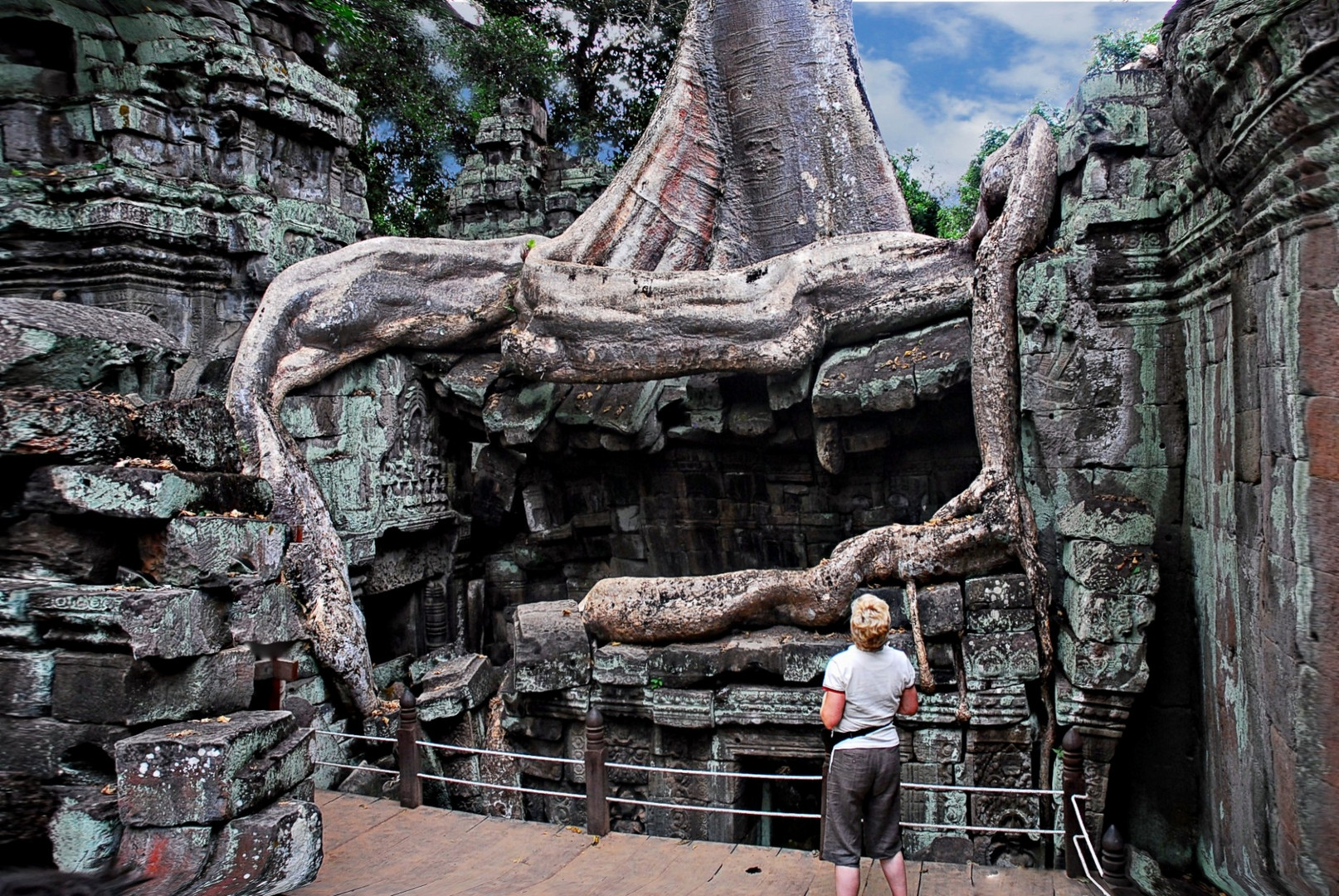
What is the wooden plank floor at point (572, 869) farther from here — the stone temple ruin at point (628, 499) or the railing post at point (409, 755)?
the stone temple ruin at point (628, 499)

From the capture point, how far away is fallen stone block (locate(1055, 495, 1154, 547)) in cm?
464

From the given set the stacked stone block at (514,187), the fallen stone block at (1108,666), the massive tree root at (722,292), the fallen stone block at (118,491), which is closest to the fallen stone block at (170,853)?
the fallen stone block at (118,491)

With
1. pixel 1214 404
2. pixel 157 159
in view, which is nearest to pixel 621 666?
pixel 1214 404

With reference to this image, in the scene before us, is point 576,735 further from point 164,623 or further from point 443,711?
point 164,623

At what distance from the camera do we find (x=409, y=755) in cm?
482

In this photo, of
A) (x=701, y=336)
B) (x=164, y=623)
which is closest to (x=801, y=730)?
(x=701, y=336)

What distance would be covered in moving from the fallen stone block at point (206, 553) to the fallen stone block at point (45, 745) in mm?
562

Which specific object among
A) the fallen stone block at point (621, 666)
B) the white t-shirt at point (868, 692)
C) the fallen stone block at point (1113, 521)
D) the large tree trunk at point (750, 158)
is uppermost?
the large tree trunk at point (750, 158)

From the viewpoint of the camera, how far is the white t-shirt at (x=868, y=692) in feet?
10.7

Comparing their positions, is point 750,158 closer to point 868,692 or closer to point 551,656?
point 551,656

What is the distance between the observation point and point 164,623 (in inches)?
126

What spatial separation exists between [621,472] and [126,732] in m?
4.83

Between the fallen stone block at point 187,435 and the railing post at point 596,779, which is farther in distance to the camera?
the railing post at point 596,779

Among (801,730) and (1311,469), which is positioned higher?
(1311,469)
